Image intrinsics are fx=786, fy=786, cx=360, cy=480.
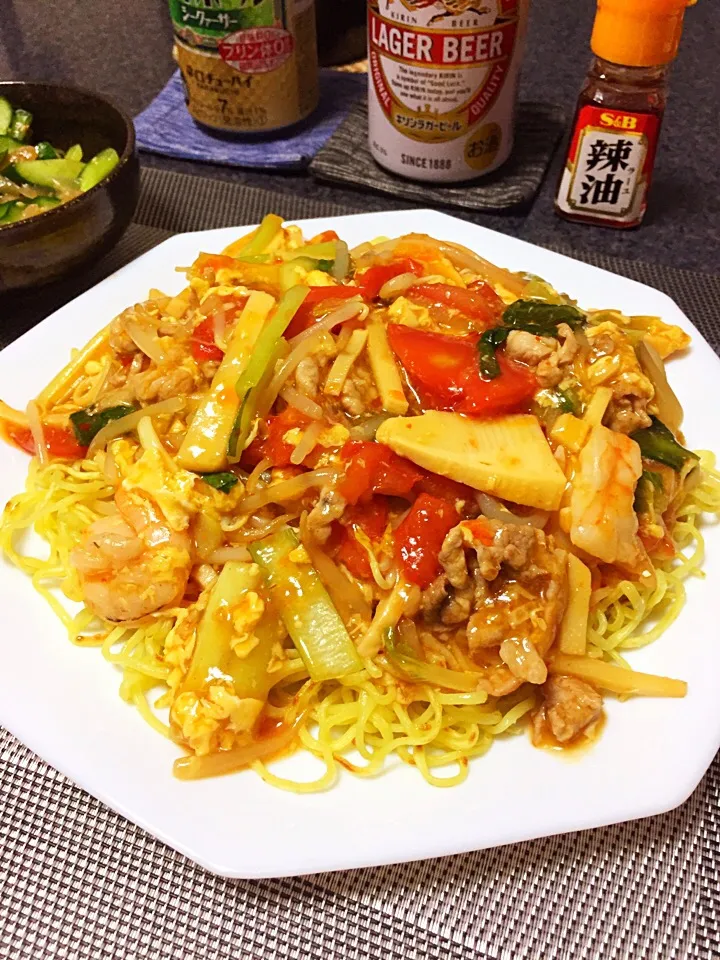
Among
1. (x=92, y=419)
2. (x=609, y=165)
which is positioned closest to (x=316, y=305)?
(x=92, y=419)

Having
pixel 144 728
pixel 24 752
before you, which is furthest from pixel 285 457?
pixel 24 752

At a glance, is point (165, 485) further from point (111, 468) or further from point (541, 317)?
point (541, 317)

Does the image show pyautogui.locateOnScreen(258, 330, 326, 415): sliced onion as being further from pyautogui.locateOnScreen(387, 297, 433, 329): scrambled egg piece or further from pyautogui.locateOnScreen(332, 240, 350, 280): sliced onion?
pyautogui.locateOnScreen(332, 240, 350, 280): sliced onion

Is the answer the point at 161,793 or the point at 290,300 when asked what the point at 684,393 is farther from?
the point at 161,793

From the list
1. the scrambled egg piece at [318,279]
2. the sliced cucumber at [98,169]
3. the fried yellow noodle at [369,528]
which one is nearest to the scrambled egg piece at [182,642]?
the fried yellow noodle at [369,528]

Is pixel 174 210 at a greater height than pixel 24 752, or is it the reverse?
pixel 174 210

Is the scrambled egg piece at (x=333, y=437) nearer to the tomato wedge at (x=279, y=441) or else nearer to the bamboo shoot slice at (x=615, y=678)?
the tomato wedge at (x=279, y=441)

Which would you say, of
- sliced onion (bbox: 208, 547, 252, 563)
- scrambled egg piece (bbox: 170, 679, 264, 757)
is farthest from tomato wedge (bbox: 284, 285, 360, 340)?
scrambled egg piece (bbox: 170, 679, 264, 757)
